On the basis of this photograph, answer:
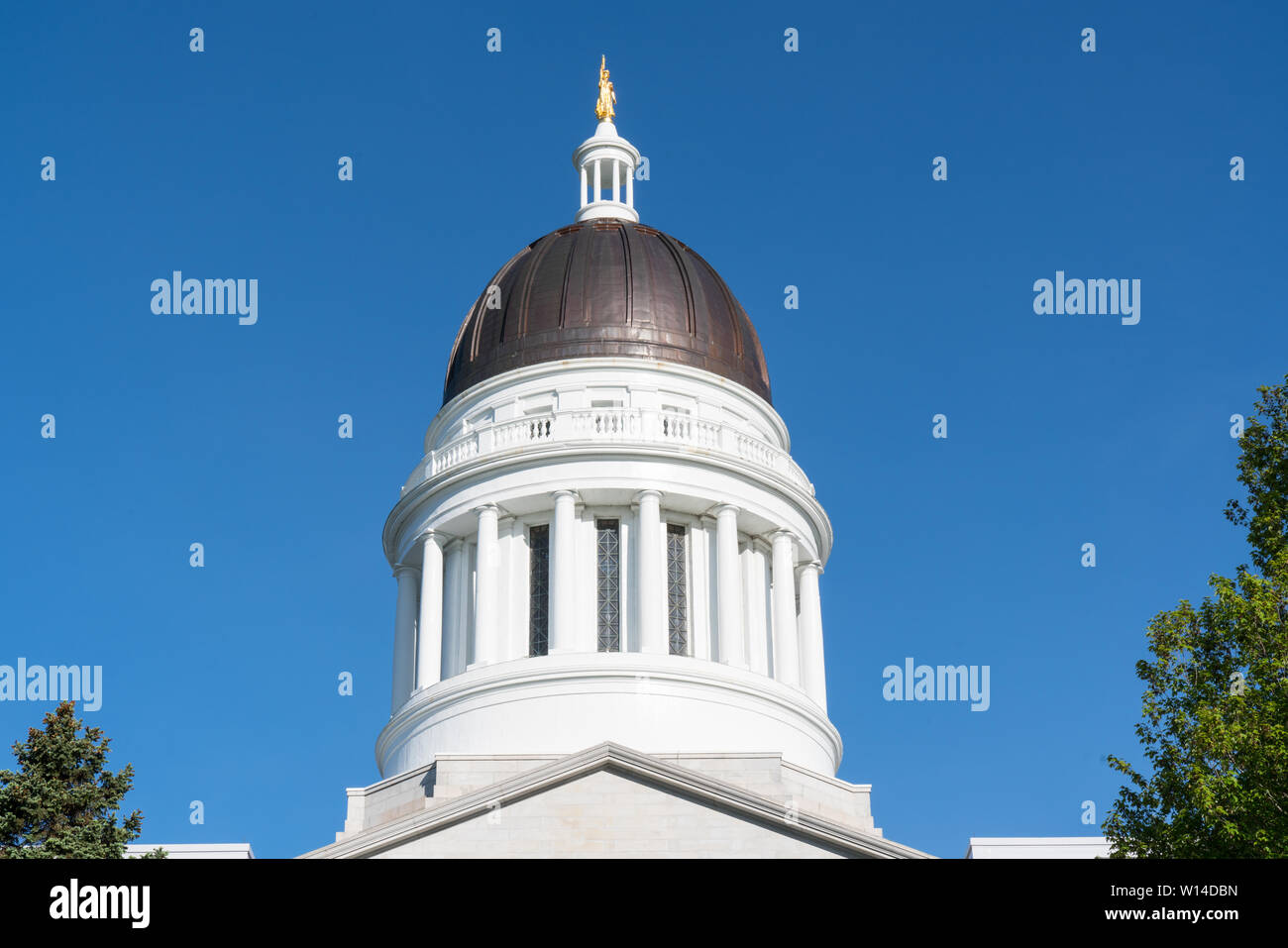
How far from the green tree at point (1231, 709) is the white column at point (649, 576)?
12.5 meters

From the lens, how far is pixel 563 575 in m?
39.2

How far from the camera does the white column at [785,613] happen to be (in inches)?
1608

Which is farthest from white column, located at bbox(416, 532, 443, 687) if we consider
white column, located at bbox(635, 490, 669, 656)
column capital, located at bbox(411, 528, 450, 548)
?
white column, located at bbox(635, 490, 669, 656)

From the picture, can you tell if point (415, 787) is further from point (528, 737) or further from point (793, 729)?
point (793, 729)

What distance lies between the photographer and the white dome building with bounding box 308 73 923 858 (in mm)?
37500

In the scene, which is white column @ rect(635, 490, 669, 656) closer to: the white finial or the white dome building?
the white dome building

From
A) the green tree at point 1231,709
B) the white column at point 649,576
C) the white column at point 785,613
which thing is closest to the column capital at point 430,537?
the white column at point 649,576

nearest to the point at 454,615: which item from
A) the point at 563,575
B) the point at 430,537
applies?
the point at 430,537

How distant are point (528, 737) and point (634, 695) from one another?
8.64ft

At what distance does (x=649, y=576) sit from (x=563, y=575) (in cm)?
209

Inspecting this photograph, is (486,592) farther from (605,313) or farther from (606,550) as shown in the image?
(605,313)

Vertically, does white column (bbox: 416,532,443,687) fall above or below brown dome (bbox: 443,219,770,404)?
below

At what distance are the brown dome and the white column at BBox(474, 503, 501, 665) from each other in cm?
546
